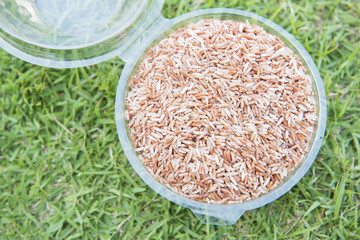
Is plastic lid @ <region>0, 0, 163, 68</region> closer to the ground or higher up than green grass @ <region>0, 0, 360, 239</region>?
higher up

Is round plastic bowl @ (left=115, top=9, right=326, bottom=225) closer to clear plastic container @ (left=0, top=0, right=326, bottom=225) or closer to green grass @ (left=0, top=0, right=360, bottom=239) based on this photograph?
clear plastic container @ (left=0, top=0, right=326, bottom=225)

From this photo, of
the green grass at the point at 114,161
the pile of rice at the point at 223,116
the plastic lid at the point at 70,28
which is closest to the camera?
the pile of rice at the point at 223,116

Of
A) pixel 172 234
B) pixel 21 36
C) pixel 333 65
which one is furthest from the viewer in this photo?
pixel 333 65

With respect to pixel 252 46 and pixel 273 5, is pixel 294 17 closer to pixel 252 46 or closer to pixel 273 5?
pixel 273 5

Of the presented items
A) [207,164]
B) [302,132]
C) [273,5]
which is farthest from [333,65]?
[207,164]

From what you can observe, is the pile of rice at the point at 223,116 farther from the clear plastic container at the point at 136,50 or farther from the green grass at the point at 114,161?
the green grass at the point at 114,161

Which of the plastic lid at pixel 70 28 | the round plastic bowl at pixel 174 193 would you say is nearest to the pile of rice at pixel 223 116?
the round plastic bowl at pixel 174 193

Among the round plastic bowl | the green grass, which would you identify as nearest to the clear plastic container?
the round plastic bowl

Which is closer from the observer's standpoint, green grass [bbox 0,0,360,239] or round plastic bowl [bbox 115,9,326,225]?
round plastic bowl [bbox 115,9,326,225]

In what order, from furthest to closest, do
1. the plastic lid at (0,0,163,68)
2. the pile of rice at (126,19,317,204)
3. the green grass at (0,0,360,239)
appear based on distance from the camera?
the green grass at (0,0,360,239) → the plastic lid at (0,0,163,68) → the pile of rice at (126,19,317,204)
